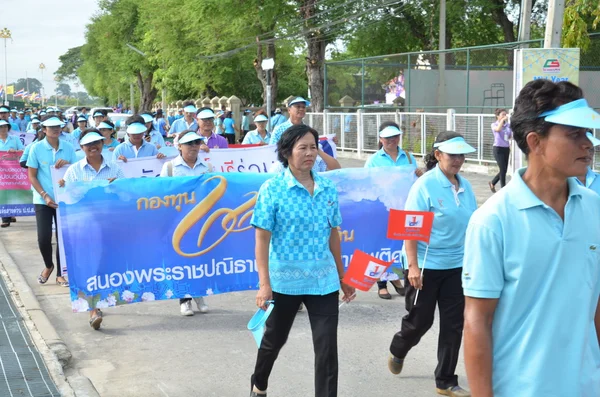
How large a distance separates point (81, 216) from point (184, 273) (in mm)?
1053

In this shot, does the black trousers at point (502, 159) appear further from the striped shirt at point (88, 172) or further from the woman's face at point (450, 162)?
the woman's face at point (450, 162)

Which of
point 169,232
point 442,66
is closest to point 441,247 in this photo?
point 169,232

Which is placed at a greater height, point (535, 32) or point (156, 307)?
point (535, 32)

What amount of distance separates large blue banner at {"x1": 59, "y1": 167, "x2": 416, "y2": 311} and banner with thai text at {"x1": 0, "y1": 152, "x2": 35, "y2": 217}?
6070mm

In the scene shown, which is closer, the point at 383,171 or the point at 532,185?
the point at 532,185

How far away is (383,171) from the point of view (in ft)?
26.8

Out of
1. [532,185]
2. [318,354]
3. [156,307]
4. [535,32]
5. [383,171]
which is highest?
[535,32]

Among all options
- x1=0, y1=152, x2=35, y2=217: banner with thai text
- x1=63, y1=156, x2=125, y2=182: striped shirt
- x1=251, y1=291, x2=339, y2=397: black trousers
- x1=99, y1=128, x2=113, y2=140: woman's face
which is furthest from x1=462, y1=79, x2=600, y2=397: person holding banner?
x1=0, y1=152, x2=35, y2=217: banner with thai text

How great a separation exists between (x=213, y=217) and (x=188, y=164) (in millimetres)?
556

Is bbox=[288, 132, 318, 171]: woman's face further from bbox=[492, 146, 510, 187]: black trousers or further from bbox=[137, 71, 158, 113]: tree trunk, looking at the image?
bbox=[137, 71, 158, 113]: tree trunk

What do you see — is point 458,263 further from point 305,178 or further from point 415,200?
point 305,178

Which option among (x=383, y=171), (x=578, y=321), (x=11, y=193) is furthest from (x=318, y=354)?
(x=11, y=193)

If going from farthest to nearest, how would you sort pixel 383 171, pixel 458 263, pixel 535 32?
1. pixel 535 32
2. pixel 383 171
3. pixel 458 263

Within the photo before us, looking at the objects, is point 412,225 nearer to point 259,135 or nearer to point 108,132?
point 108,132
